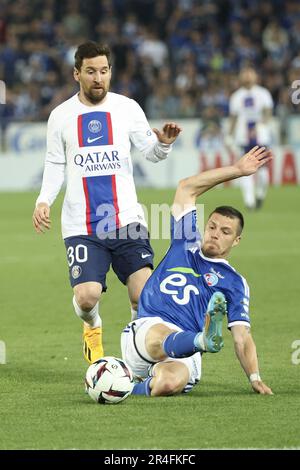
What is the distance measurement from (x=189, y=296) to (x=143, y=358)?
0.49 meters

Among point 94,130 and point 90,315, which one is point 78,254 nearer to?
point 90,315

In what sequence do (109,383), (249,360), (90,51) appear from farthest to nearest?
(90,51) < (249,360) < (109,383)

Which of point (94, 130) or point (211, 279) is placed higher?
point (94, 130)

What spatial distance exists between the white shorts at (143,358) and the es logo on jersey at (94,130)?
4.44 ft

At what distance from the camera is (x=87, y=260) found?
812 centimetres

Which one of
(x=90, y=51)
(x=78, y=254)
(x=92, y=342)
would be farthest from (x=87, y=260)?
(x=90, y=51)

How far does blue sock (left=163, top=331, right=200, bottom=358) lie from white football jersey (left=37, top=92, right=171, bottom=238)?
4.29ft

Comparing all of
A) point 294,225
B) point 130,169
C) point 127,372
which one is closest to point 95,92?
point 130,169

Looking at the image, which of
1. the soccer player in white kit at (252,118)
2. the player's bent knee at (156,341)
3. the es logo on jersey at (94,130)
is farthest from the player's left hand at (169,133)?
the soccer player in white kit at (252,118)

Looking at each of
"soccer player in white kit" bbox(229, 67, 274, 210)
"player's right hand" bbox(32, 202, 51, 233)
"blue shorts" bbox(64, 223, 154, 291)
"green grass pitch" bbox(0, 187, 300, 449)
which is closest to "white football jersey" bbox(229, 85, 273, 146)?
"soccer player in white kit" bbox(229, 67, 274, 210)

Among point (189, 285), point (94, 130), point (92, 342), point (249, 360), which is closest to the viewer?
point (249, 360)

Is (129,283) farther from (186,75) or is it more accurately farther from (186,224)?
(186,75)

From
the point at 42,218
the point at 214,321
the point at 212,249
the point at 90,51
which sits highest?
the point at 90,51

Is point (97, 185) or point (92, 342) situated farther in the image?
point (92, 342)
